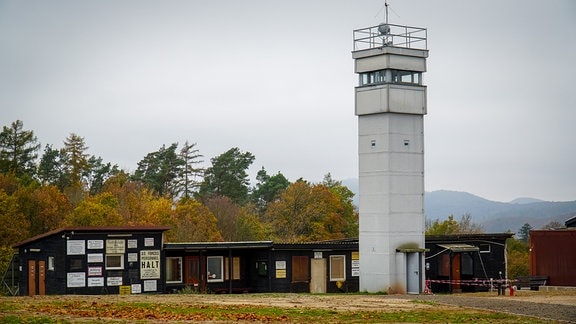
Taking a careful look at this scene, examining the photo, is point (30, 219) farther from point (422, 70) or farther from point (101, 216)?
point (422, 70)

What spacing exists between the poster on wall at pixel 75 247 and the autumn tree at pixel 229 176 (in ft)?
240

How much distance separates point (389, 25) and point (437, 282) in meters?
13.0

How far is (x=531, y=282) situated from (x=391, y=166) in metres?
9.57

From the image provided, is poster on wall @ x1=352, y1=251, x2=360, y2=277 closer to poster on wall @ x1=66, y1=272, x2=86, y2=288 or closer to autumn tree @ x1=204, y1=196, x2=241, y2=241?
poster on wall @ x1=66, y1=272, x2=86, y2=288

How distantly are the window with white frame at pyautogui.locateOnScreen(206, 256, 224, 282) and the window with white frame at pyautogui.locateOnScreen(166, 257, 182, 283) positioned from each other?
1.53m

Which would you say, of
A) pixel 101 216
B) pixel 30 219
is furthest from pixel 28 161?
pixel 101 216

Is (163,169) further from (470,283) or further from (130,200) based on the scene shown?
(470,283)

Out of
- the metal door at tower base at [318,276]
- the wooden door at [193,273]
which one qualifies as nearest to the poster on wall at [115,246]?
the wooden door at [193,273]

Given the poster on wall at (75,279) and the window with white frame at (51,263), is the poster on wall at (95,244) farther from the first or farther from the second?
the window with white frame at (51,263)

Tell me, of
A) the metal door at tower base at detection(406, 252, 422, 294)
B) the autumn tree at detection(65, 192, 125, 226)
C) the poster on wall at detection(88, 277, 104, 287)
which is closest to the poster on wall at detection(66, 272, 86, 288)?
the poster on wall at detection(88, 277, 104, 287)

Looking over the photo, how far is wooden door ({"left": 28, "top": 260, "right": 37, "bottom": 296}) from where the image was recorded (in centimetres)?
4778

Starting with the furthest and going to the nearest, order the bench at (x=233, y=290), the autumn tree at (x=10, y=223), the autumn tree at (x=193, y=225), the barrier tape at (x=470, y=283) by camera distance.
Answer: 1. the autumn tree at (x=193, y=225)
2. the autumn tree at (x=10, y=223)
3. the bench at (x=233, y=290)
4. the barrier tape at (x=470, y=283)

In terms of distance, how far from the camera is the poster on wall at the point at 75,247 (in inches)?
1809

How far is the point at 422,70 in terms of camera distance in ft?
163
